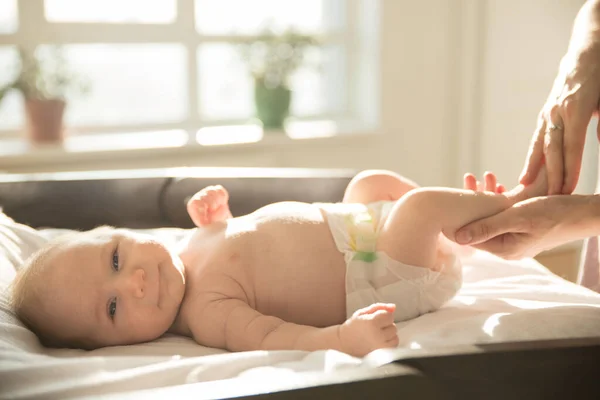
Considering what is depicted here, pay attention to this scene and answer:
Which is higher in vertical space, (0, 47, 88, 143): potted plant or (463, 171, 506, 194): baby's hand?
(0, 47, 88, 143): potted plant

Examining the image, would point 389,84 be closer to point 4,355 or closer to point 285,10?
point 285,10

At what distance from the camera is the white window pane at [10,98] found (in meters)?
2.32

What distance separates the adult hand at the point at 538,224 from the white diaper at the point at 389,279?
0.13 meters

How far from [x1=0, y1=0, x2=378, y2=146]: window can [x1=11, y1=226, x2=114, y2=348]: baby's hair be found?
4.79 feet

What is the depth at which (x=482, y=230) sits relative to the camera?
102cm

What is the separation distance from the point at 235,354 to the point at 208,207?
1.75 feet

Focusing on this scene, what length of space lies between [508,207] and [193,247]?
58cm

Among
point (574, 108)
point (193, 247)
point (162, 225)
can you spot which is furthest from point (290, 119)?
point (574, 108)

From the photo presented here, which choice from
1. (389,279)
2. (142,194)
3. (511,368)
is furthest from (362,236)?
(142,194)

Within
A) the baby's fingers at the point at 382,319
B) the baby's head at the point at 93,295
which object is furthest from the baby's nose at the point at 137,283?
the baby's fingers at the point at 382,319

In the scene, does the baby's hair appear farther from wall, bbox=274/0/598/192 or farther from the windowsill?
wall, bbox=274/0/598/192

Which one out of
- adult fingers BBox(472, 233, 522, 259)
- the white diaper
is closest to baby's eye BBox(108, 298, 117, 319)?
the white diaper

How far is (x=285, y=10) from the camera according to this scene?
2906 millimetres

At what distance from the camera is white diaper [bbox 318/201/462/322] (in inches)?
44.2
